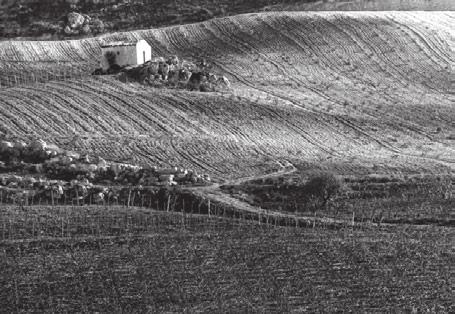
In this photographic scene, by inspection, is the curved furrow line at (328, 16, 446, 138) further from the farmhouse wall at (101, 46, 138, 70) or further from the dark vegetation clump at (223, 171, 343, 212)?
the farmhouse wall at (101, 46, 138, 70)

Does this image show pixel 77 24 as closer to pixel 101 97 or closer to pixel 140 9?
pixel 140 9

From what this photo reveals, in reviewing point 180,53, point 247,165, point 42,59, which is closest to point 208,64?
point 180,53

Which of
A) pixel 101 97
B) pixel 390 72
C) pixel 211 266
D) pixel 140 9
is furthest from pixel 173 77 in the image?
pixel 211 266

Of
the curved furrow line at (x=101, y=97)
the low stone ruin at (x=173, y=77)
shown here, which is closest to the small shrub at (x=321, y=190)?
the curved furrow line at (x=101, y=97)

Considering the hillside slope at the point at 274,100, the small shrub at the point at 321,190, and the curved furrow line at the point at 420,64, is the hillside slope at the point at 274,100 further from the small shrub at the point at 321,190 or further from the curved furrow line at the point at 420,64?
the small shrub at the point at 321,190

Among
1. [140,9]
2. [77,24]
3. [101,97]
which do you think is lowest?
[101,97]

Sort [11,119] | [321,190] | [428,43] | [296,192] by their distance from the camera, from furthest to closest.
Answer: [428,43]
[11,119]
[296,192]
[321,190]
